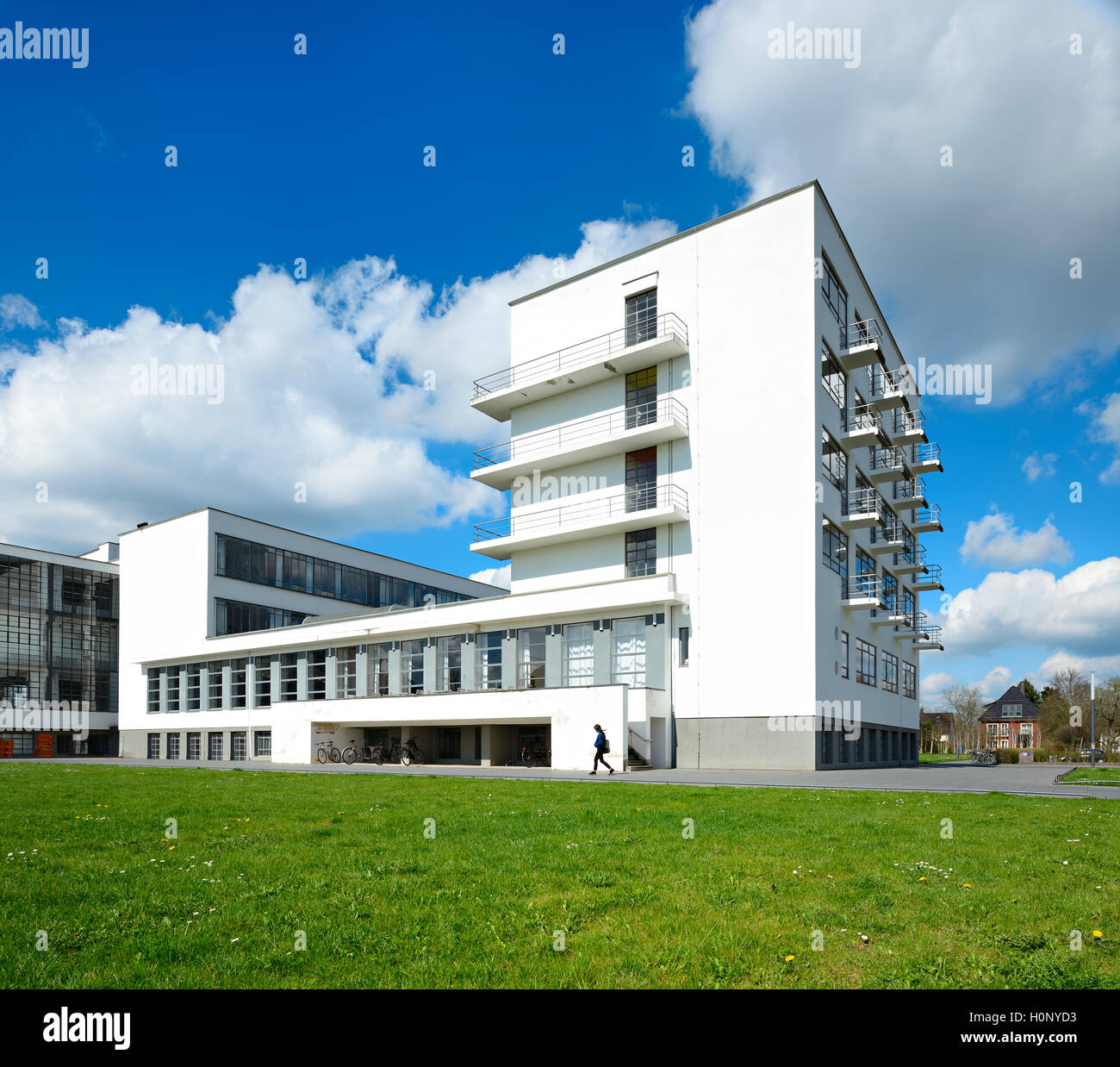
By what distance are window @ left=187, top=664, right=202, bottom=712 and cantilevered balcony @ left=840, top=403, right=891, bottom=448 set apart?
36.8 m

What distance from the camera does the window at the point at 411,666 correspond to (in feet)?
123

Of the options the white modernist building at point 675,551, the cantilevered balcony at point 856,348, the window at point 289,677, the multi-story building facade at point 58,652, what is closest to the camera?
the white modernist building at point 675,551

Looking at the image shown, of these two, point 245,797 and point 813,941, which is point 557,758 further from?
point 813,941

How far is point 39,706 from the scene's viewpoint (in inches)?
2191

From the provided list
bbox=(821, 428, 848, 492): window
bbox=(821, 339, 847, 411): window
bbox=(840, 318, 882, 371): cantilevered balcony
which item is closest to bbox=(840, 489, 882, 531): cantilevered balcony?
bbox=(821, 428, 848, 492): window

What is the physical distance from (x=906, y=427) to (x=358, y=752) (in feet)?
110

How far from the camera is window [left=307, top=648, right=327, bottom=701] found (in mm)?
41781

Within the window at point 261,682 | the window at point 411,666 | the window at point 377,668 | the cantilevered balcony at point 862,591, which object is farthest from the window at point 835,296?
the window at point 261,682

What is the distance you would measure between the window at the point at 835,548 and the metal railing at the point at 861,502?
1.31 meters

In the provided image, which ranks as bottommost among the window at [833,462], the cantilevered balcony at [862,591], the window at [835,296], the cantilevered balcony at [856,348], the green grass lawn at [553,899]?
the green grass lawn at [553,899]

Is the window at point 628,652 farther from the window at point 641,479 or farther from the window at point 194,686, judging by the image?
the window at point 194,686

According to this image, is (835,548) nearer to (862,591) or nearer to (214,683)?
(862,591)

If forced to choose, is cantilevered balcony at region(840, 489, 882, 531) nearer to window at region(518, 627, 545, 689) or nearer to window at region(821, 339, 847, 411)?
window at region(821, 339, 847, 411)

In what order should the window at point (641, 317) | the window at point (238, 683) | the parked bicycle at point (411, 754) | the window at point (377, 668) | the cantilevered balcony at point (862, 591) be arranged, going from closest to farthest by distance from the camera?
the cantilevered balcony at point (862, 591) < the parked bicycle at point (411, 754) < the window at point (641, 317) < the window at point (377, 668) < the window at point (238, 683)
